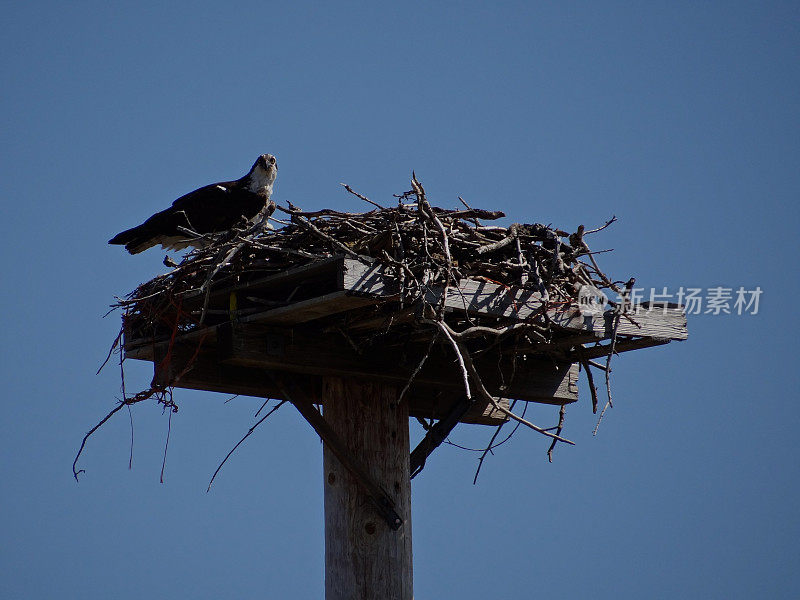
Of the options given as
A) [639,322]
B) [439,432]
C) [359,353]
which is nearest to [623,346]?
[639,322]

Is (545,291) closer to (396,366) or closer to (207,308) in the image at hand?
(396,366)

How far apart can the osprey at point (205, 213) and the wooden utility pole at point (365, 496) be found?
1.47 meters

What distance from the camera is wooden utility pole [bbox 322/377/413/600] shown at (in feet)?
13.9

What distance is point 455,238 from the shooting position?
4301mm

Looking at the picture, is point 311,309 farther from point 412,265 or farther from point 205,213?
point 205,213

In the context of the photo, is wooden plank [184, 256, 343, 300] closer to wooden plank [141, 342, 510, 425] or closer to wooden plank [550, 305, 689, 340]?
wooden plank [141, 342, 510, 425]

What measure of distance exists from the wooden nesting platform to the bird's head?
1778 mm

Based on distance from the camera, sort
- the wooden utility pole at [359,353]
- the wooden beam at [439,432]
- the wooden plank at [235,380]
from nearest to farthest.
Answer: the wooden utility pole at [359,353], the wooden plank at [235,380], the wooden beam at [439,432]

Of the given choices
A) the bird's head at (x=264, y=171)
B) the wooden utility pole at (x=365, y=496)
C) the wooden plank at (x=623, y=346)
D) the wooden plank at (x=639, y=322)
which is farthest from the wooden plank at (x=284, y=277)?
the bird's head at (x=264, y=171)

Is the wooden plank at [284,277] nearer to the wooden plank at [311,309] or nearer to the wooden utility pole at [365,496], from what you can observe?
the wooden plank at [311,309]

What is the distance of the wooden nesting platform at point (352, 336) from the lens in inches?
154

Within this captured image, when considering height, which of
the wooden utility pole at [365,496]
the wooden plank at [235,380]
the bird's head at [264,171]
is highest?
the bird's head at [264,171]

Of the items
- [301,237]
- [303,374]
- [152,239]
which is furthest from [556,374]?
[152,239]

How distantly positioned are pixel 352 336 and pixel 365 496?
716 millimetres
